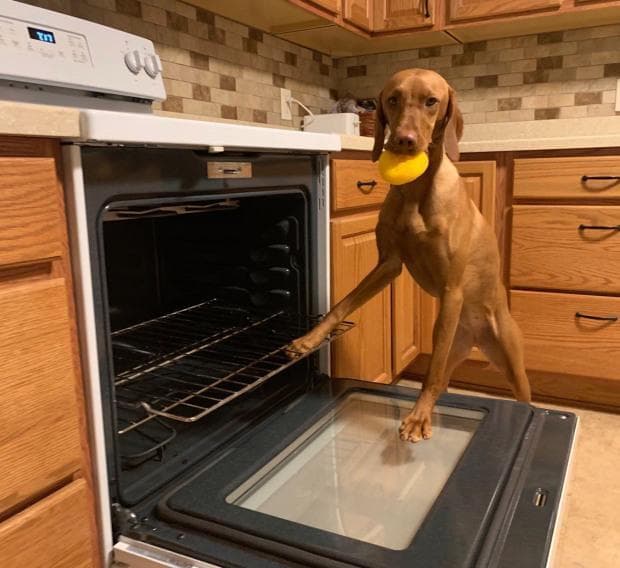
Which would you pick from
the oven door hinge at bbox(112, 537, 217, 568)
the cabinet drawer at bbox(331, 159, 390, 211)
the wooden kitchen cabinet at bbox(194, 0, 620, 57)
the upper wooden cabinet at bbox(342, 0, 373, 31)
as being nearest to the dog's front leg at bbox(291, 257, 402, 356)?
the cabinet drawer at bbox(331, 159, 390, 211)

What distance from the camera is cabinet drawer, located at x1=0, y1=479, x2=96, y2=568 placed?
773 mm

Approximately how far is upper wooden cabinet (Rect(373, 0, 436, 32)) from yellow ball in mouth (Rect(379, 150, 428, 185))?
A: 176 centimetres

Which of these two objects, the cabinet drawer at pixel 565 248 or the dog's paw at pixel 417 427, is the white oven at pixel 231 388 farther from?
the cabinet drawer at pixel 565 248

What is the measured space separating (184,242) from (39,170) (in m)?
0.84

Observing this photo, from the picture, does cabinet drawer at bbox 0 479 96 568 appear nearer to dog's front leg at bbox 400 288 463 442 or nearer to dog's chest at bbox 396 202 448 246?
dog's front leg at bbox 400 288 463 442

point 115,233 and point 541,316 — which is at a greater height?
point 115,233

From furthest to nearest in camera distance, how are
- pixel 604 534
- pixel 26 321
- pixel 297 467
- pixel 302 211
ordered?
pixel 604 534 → pixel 302 211 → pixel 297 467 → pixel 26 321

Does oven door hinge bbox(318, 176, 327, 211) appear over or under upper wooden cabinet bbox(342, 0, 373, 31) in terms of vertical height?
under

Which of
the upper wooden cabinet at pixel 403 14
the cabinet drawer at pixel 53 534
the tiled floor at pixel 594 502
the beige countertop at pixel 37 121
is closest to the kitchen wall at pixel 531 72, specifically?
the upper wooden cabinet at pixel 403 14

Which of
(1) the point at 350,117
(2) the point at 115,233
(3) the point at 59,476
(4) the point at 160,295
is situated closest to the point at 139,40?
(2) the point at 115,233

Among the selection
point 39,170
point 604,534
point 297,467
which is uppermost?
point 39,170

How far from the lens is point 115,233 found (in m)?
1.49

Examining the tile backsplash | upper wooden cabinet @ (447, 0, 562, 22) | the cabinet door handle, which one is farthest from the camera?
upper wooden cabinet @ (447, 0, 562, 22)

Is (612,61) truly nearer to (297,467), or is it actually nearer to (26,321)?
(297,467)
